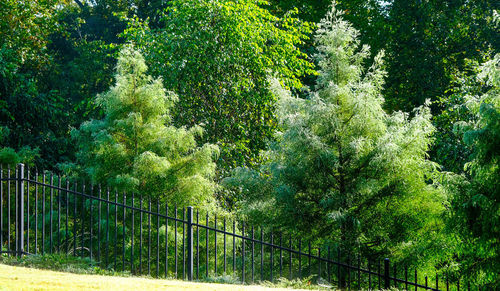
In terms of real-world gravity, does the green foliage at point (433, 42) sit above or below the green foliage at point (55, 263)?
above

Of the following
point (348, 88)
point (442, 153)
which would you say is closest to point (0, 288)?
point (348, 88)

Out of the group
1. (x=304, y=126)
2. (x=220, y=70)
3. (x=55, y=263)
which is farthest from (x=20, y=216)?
(x=220, y=70)

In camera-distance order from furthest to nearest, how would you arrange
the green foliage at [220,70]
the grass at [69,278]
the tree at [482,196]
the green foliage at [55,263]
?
1. the green foliage at [220,70]
2. the green foliage at [55,263]
3. the tree at [482,196]
4. the grass at [69,278]

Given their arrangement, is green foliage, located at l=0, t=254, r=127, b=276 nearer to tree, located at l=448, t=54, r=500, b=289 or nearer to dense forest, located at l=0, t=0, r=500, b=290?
dense forest, located at l=0, t=0, r=500, b=290

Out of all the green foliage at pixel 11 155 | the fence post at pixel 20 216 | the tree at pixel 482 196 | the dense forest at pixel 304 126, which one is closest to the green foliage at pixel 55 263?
the fence post at pixel 20 216

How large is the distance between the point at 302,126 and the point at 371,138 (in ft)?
4.80

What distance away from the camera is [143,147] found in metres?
11.7

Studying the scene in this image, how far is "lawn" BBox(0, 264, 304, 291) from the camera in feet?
20.9

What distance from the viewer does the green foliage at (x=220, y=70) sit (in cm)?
1541

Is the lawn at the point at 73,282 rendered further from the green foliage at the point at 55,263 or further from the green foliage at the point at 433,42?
the green foliage at the point at 433,42

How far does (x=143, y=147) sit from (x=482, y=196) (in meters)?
6.78

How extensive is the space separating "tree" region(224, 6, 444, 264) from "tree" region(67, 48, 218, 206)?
5.12ft

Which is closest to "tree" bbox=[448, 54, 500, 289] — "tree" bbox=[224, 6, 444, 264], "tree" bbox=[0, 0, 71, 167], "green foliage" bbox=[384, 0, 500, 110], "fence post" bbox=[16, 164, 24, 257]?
"tree" bbox=[224, 6, 444, 264]

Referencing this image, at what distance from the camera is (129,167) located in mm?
11469
